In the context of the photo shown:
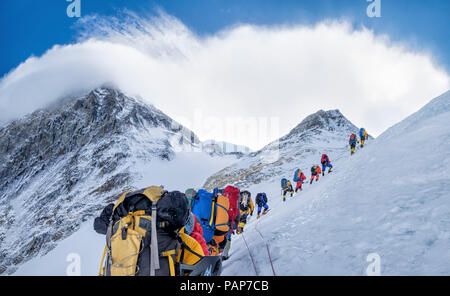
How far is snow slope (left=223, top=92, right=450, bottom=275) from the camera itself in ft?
10.3

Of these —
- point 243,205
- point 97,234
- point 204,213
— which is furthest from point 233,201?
point 97,234

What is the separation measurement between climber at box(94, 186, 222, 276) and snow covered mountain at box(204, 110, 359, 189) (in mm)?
24113

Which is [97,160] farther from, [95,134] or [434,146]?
[434,146]

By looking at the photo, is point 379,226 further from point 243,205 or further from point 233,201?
point 243,205

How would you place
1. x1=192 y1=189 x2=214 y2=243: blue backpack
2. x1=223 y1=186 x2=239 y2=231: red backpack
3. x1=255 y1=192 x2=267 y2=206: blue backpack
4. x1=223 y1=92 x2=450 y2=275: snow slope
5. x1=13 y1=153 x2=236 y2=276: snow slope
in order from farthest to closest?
x1=13 y1=153 x2=236 y2=276: snow slope, x1=255 y1=192 x2=267 y2=206: blue backpack, x1=223 y1=186 x2=239 y2=231: red backpack, x1=192 y1=189 x2=214 y2=243: blue backpack, x1=223 y1=92 x2=450 y2=275: snow slope

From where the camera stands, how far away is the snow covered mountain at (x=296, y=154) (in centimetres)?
3025

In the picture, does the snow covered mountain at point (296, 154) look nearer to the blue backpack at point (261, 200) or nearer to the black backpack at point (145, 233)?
the blue backpack at point (261, 200)

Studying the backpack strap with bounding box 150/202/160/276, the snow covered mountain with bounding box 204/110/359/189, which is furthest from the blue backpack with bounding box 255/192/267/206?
the snow covered mountain with bounding box 204/110/359/189

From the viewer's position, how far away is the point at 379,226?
398cm

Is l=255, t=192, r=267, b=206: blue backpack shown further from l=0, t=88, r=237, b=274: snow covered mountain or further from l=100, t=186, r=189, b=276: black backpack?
l=0, t=88, r=237, b=274: snow covered mountain

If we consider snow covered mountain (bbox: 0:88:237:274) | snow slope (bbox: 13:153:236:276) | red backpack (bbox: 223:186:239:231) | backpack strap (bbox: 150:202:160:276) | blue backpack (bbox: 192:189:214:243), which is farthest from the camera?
snow covered mountain (bbox: 0:88:237:274)
